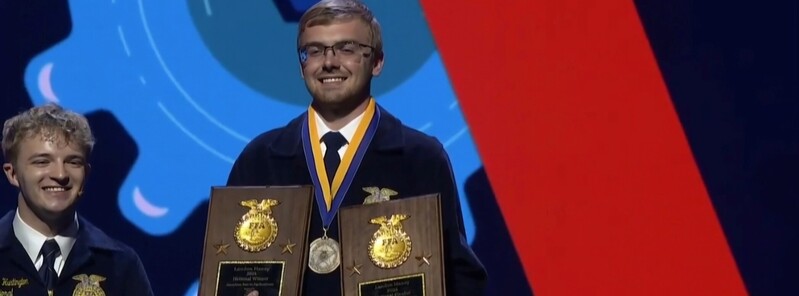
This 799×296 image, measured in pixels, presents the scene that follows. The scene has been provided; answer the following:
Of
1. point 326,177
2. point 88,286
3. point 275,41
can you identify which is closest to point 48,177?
point 88,286

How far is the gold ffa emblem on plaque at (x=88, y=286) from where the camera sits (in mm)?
3055

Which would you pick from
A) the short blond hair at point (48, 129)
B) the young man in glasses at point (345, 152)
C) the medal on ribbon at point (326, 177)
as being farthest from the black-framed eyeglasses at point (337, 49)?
the short blond hair at point (48, 129)

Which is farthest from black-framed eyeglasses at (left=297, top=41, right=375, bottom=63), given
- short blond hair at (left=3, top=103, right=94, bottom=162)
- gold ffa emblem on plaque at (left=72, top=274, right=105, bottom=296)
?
gold ffa emblem on plaque at (left=72, top=274, right=105, bottom=296)

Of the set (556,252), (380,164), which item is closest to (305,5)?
(556,252)

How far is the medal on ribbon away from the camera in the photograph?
2.87 m

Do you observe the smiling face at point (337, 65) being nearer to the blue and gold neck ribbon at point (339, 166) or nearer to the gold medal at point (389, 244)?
the blue and gold neck ribbon at point (339, 166)

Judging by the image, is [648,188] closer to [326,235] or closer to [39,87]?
[326,235]

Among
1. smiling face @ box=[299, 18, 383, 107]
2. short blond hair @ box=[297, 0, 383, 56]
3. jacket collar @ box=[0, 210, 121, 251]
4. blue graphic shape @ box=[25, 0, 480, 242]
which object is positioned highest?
blue graphic shape @ box=[25, 0, 480, 242]

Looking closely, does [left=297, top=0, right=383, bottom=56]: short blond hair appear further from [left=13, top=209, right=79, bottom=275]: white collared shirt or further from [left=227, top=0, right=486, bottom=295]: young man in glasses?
[left=13, top=209, right=79, bottom=275]: white collared shirt

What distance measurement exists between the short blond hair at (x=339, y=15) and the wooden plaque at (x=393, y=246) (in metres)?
0.39

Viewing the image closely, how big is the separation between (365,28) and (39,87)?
1726mm

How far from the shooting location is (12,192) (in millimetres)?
4355

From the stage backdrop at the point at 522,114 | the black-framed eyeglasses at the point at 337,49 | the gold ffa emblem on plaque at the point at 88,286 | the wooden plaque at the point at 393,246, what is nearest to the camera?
the wooden plaque at the point at 393,246

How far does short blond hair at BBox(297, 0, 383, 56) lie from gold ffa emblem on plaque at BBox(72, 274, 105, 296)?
0.74m
